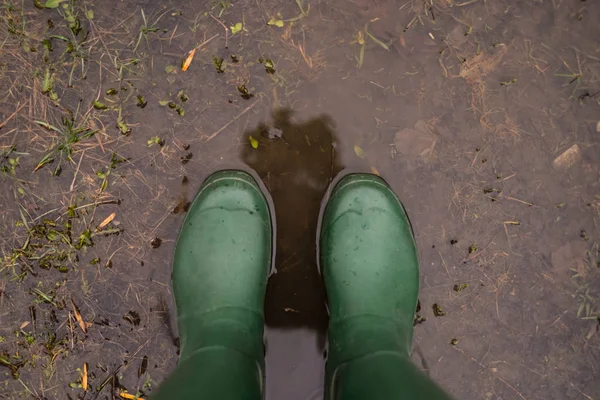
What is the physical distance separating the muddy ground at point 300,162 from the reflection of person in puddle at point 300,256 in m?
0.03

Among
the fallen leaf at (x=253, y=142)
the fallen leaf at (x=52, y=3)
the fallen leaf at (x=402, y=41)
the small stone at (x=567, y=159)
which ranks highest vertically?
the fallen leaf at (x=52, y=3)

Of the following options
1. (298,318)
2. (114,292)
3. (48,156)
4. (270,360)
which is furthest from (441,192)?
(48,156)

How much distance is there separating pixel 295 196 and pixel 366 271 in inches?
14.1

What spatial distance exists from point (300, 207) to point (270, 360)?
55 cm

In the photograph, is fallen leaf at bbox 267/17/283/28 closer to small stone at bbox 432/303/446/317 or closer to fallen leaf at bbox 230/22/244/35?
fallen leaf at bbox 230/22/244/35

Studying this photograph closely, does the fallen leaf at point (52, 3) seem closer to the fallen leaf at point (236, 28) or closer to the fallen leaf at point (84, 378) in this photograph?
the fallen leaf at point (236, 28)

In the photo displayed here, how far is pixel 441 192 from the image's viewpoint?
1.75 metres

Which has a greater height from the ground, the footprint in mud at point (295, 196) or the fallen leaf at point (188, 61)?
the fallen leaf at point (188, 61)

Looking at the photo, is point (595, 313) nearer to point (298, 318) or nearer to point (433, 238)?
point (433, 238)

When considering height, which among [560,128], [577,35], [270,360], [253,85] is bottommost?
[270,360]

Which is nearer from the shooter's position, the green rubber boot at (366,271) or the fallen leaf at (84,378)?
→ the green rubber boot at (366,271)

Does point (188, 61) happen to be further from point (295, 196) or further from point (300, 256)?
point (300, 256)

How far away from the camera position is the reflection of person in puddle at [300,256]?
1.56m

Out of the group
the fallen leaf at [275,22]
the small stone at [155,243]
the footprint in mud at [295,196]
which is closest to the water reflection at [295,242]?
the footprint in mud at [295,196]
